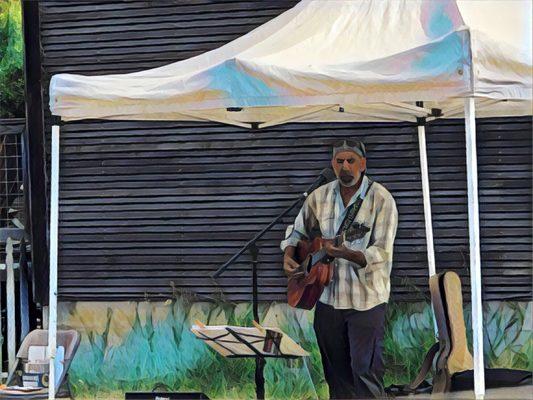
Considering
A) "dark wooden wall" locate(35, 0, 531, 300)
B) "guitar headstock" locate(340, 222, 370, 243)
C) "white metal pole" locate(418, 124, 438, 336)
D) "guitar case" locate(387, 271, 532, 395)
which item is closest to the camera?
"guitar case" locate(387, 271, 532, 395)

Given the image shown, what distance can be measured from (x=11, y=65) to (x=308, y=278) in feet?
11.0

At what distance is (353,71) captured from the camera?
20.4 feet

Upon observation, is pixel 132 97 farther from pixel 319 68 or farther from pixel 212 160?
pixel 212 160

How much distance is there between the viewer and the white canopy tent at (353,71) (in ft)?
19.8

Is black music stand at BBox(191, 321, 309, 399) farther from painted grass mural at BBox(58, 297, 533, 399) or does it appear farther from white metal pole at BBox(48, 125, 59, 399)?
painted grass mural at BBox(58, 297, 533, 399)

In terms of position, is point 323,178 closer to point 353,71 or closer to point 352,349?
point 352,349

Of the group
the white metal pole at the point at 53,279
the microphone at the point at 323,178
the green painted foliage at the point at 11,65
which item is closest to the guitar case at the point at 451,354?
the microphone at the point at 323,178

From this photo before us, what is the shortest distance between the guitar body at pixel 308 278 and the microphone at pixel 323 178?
729 millimetres

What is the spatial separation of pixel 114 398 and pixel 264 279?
5.08ft

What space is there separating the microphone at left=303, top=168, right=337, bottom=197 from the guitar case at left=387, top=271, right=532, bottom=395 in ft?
4.42

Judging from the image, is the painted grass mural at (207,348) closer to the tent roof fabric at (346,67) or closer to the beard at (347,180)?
the beard at (347,180)

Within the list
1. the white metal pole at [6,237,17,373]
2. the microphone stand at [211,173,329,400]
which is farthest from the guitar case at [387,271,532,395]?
the white metal pole at [6,237,17,373]

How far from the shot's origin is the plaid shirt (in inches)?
297

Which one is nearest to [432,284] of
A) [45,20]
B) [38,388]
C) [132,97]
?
[132,97]
